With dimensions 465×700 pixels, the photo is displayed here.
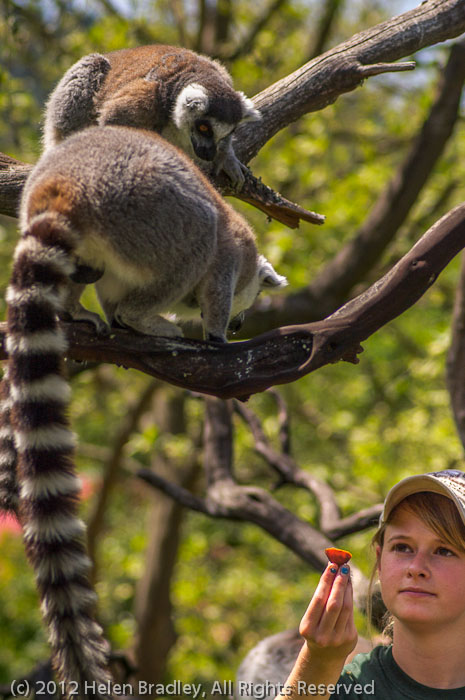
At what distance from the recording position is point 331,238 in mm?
7809

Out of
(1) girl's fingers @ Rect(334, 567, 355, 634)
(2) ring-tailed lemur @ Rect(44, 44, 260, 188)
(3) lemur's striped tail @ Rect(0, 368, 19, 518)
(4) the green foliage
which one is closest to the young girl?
(1) girl's fingers @ Rect(334, 567, 355, 634)

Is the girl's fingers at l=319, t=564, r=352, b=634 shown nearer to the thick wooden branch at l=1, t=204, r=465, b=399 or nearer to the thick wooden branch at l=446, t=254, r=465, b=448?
the thick wooden branch at l=1, t=204, r=465, b=399

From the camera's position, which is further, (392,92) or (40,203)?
(392,92)

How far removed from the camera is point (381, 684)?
187cm

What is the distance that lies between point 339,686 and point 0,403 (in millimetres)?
1476

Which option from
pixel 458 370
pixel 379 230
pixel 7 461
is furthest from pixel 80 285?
pixel 379 230

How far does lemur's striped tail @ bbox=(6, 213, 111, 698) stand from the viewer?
167cm

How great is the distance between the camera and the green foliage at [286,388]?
6.38 metres

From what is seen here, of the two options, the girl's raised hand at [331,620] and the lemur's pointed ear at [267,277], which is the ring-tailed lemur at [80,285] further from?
the girl's raised hand at [331,620]

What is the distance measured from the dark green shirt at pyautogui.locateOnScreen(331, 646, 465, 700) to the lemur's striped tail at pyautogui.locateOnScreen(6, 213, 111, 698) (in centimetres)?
65

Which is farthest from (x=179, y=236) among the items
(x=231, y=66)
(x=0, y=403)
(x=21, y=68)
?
(x=21, y=68)

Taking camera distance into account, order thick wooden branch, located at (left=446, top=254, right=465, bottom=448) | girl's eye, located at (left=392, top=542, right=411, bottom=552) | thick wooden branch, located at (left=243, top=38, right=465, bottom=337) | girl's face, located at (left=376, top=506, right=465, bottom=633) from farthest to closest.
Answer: thick wooden branch, located at (left=243, top=38, right=465, bottom=337) < thick wooden branch, located at (left=446, top=254, right=465, bottom=448) < girl's eye, located at (left=392, top=542, right=411, bottom=552) < girl's face, located at (left=376, top=506, right=465, bottom=633)

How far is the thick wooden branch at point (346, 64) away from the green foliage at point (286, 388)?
215 centimetres

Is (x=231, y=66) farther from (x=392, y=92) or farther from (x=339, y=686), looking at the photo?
(x=339, y=686)
